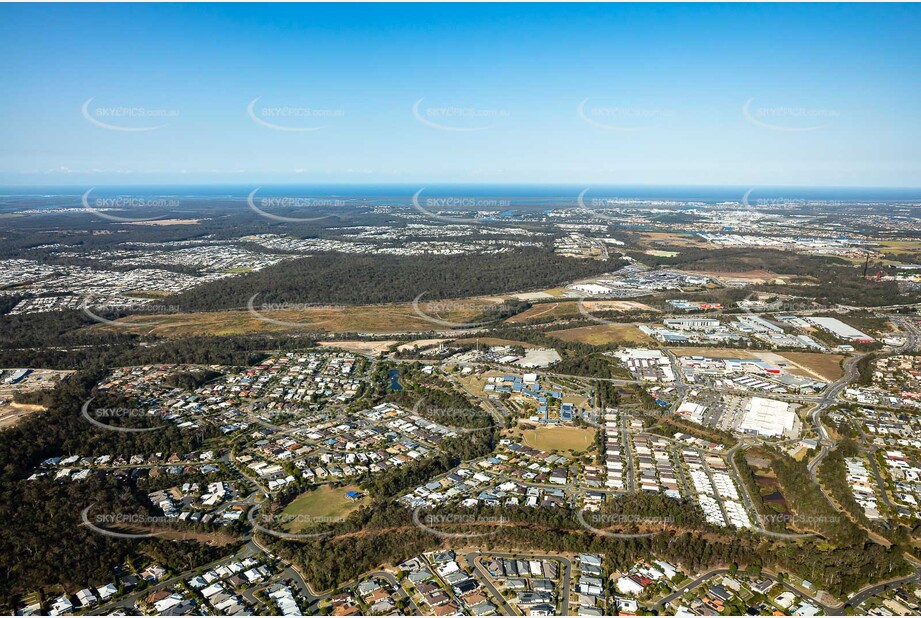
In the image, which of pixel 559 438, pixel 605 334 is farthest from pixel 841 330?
pixel 559 438

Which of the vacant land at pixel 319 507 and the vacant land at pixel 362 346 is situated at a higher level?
the vacant land at pixel 362 346

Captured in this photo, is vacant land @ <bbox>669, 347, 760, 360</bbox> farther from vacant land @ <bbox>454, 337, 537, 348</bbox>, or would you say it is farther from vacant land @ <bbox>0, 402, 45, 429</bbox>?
vacant land @ <bbox>0, 402, 45, 429</bbox>

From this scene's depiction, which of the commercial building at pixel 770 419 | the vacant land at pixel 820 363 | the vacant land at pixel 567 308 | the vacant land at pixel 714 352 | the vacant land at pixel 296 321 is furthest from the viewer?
the vacant land at pixel 567 308

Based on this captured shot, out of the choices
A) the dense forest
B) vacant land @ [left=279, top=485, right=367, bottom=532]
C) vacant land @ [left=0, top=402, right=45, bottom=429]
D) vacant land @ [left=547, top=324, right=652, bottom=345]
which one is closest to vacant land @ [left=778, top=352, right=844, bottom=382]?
vacant land @ [left=547, top=324, right=652, bottom=345]

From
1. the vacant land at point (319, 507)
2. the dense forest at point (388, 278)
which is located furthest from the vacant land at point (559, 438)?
the dense forest at point (388, 278)

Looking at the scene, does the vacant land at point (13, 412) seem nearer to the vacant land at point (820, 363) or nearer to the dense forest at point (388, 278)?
the dense forest at point (388, 278)

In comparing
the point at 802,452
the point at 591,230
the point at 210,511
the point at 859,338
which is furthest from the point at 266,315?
the point at 591,230

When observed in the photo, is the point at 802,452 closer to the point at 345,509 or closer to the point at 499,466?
the point at 499,466
